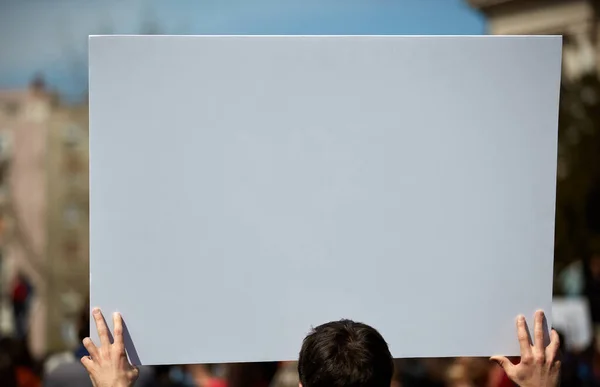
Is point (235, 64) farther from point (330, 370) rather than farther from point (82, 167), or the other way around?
point (82, 167)

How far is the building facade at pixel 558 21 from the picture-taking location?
3375cm

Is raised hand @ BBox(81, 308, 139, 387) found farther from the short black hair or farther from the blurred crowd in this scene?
the blurred crowd

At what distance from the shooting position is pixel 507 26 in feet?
119

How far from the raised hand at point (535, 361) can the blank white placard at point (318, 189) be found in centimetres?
4

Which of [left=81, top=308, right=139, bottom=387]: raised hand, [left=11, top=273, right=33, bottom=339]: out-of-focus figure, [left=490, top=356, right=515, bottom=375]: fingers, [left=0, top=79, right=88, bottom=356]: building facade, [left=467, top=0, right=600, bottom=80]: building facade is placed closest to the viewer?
[left=81, top=308, right=139, bottom=387]: raised hand

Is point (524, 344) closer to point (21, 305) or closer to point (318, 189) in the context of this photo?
point (318, 189)

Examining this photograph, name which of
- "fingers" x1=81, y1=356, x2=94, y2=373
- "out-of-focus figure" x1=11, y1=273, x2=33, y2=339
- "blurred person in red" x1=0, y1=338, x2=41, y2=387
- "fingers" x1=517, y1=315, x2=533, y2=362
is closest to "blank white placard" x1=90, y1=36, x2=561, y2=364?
"fingers" x1=517, y1=315, x2=533, y2=362

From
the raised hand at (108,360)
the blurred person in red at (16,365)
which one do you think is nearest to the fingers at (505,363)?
the raised hand at (108,360)

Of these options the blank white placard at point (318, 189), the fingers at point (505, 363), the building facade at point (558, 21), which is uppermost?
the building facade at point (558, 21)

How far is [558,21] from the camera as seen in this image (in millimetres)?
35625

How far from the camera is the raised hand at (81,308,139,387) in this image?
7.54 feet

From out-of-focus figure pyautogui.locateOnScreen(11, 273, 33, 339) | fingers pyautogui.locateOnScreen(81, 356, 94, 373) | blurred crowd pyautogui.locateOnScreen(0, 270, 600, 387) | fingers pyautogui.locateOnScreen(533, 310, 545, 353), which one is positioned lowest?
out-of-focus figure pyautogui.locateOnScreen(11, 273, 33, 339)

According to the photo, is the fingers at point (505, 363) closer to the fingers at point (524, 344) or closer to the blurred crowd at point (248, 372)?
the fingers at point (524, 344)

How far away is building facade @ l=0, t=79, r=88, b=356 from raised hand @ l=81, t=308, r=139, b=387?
1654 inches
